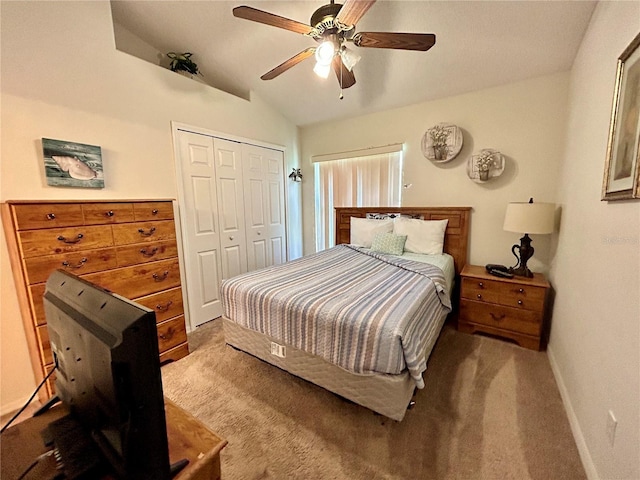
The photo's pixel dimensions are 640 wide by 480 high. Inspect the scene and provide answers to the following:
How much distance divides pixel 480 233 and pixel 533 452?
6.57 ft

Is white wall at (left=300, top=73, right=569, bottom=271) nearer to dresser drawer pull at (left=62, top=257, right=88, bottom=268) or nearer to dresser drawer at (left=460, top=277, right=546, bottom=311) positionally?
dresser drawer at (left=460, top=277, right=546, bottom=311)

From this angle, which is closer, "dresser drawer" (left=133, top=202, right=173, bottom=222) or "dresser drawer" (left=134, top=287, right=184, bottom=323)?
"dresser drawer" (left=133, top=202, right=173, bottom=222)

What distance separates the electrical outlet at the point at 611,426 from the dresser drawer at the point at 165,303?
8.53 ft

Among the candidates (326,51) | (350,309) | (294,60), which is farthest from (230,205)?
(350,309)

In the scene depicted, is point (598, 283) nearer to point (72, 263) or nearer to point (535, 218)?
point (535, 218)

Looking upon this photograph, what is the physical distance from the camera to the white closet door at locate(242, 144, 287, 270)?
3.28m

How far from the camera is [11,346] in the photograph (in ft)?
5.58

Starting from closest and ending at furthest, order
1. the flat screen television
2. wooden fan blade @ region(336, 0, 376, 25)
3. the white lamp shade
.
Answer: the flat screen television, wooden fan blade @ region(336, 0, 376, 25), the white lamp shade

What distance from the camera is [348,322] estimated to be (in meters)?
1.45

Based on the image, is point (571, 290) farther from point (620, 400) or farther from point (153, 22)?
point (153, 22)

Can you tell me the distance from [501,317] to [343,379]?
1654 millimetres

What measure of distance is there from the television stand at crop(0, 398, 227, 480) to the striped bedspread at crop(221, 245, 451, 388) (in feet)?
2.75

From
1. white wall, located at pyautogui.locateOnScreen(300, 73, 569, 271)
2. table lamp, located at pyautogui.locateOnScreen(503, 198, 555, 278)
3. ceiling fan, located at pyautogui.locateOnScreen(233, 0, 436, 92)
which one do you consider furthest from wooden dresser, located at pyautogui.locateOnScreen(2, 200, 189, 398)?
table lamp, located at pyautogui.locateOnScreen(503, 198, 555, 278)

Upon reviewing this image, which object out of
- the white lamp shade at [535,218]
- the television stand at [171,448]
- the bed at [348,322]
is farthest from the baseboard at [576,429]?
the television stand at [171,448]
